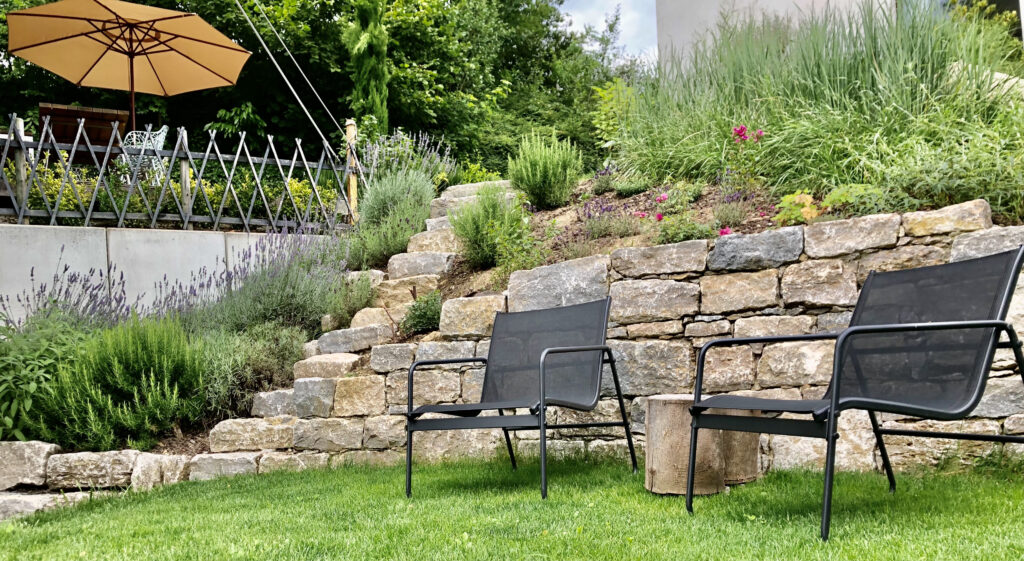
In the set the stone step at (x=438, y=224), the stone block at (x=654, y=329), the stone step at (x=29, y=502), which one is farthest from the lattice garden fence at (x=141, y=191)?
the stone block at (x=654, y=329)

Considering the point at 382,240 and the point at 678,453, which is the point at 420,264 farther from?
the point at 678,453

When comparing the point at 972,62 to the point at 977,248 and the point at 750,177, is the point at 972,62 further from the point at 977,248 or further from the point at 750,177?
the point at 977,248

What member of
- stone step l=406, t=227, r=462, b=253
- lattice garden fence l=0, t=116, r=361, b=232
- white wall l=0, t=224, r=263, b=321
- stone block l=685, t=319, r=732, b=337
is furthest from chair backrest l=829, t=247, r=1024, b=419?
white wall l=0, t=224, r=263, b=321

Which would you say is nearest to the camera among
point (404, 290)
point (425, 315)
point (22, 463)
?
point (22, 463)

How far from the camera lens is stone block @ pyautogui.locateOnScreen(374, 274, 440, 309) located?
554cm

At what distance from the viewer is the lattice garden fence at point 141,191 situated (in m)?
6.21

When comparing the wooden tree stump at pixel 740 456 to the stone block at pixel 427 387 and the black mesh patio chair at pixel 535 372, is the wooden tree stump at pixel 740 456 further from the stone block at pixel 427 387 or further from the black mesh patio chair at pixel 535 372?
the stone block at pixel 427 387

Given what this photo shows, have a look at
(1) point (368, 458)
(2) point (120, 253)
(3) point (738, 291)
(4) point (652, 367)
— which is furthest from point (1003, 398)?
(2) point (120, 253)

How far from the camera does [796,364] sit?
3.65m

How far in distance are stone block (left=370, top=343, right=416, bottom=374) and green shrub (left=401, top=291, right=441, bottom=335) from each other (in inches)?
12.0

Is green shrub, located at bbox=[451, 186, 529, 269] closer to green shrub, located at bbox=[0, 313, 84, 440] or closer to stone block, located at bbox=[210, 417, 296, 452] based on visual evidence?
stone block, located at bbox=[210, 417, 296, 452]

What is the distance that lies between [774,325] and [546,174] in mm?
2630

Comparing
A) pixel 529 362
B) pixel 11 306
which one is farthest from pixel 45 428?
pixel 529 362

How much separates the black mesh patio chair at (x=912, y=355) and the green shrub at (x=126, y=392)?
3203mm
